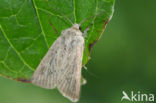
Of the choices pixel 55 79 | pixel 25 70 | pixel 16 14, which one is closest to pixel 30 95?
pixel 55 79

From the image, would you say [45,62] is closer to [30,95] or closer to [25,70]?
[25,70]

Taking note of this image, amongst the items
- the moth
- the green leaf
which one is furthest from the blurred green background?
the green leaf

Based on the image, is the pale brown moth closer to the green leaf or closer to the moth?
the moth

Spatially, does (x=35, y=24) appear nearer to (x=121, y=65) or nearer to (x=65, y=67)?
(x=65, y=67)

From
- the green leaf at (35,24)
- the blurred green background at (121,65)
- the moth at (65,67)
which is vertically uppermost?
the green leaf at (35,24)

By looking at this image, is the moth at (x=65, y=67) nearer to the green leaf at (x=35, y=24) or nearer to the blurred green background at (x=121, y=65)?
the green leaf at (x=35, y=24)

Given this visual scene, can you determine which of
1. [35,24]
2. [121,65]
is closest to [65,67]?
[35,24]

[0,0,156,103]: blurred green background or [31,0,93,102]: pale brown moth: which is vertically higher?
[31,0,93,102]: pale brown moth

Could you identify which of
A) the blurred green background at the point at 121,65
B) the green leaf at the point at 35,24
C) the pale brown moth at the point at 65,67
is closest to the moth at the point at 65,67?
the pale brown moth at the point at 65,67
